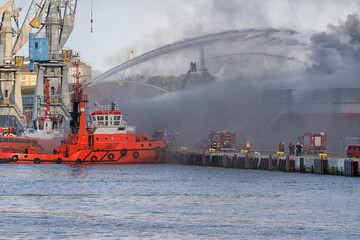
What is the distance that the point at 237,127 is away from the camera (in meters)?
94.9

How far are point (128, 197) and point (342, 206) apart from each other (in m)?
13.5

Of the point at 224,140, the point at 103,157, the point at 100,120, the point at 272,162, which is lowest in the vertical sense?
the point at 272,162

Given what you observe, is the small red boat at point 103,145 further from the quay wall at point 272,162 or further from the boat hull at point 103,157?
the quay wall at point 272,162

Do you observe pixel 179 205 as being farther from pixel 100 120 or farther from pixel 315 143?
pixel 315 143

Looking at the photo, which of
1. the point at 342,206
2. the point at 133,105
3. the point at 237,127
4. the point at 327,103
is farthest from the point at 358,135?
the point at 342,206

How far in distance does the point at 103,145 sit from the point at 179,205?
32253 mm

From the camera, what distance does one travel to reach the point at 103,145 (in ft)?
257

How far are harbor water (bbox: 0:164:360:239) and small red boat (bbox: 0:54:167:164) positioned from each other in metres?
9.10

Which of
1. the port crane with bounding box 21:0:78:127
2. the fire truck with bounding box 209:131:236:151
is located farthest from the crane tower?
the fire truck with bounding box 209:131:236:151

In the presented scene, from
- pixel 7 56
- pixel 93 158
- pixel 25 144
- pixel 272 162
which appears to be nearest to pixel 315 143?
pixel 272 162

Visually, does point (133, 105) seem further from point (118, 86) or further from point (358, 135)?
point (118, 86)

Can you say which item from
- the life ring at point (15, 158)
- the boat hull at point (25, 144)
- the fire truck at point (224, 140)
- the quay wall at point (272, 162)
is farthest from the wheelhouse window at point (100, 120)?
the boat hull at point (25, 144)

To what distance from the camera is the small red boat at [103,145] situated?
7712 centimetres

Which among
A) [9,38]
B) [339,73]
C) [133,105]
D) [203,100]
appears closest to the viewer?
[339,73]
